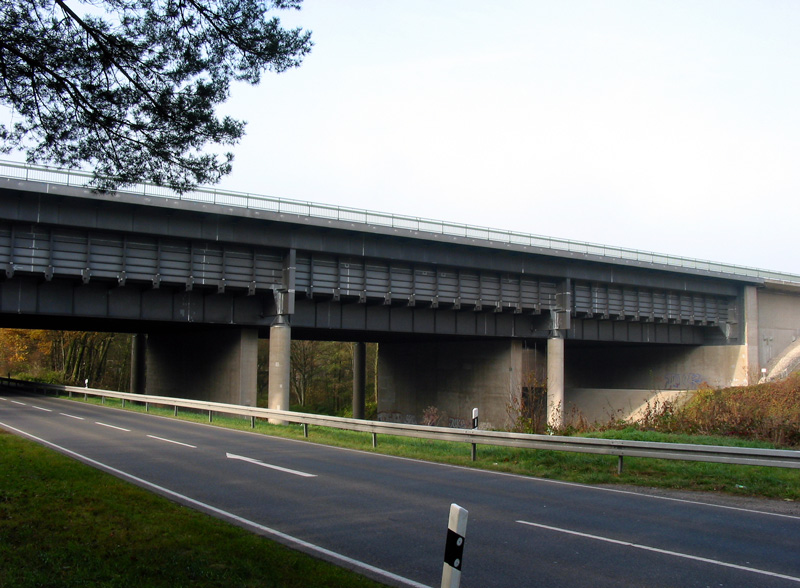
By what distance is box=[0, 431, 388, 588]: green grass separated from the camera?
6.60 meters

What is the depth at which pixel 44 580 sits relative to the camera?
639 cm

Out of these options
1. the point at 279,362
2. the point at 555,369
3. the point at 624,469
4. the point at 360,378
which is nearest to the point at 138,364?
the point at 360,378

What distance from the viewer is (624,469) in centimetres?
1531

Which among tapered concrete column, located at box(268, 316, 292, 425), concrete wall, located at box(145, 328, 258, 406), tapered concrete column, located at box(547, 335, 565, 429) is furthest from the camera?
tapered concrete column, located at box(547, 335, 565, 429)

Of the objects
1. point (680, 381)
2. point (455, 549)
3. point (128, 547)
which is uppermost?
point (455, 549)

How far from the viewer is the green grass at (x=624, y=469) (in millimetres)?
13391

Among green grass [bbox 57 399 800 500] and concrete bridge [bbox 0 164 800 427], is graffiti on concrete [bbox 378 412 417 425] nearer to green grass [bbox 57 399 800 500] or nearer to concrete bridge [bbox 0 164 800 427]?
concrete bridge [bbox 0 164 800 427]

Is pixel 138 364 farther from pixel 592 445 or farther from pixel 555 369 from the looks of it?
pixel 592 445

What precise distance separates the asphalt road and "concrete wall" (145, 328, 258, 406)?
647 inches

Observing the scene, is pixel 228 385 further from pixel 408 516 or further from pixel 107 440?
pixel 408 516

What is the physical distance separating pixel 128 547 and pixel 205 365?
30.9 metres

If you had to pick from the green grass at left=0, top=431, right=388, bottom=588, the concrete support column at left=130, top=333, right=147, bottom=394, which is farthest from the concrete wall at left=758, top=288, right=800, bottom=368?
the green grass at left=0, top=431, right=388, bottom=588

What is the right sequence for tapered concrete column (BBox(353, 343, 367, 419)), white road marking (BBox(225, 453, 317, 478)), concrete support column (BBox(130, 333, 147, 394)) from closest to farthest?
1. white road marking (BBox(225, 453, 317, 478))
2. concrete support column (BBox(130, 333, 147, 394))
3. tapered concrete column (BBox(353, 343, 367, 419))

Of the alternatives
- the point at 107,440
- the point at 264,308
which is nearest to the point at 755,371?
the point at 264,308
